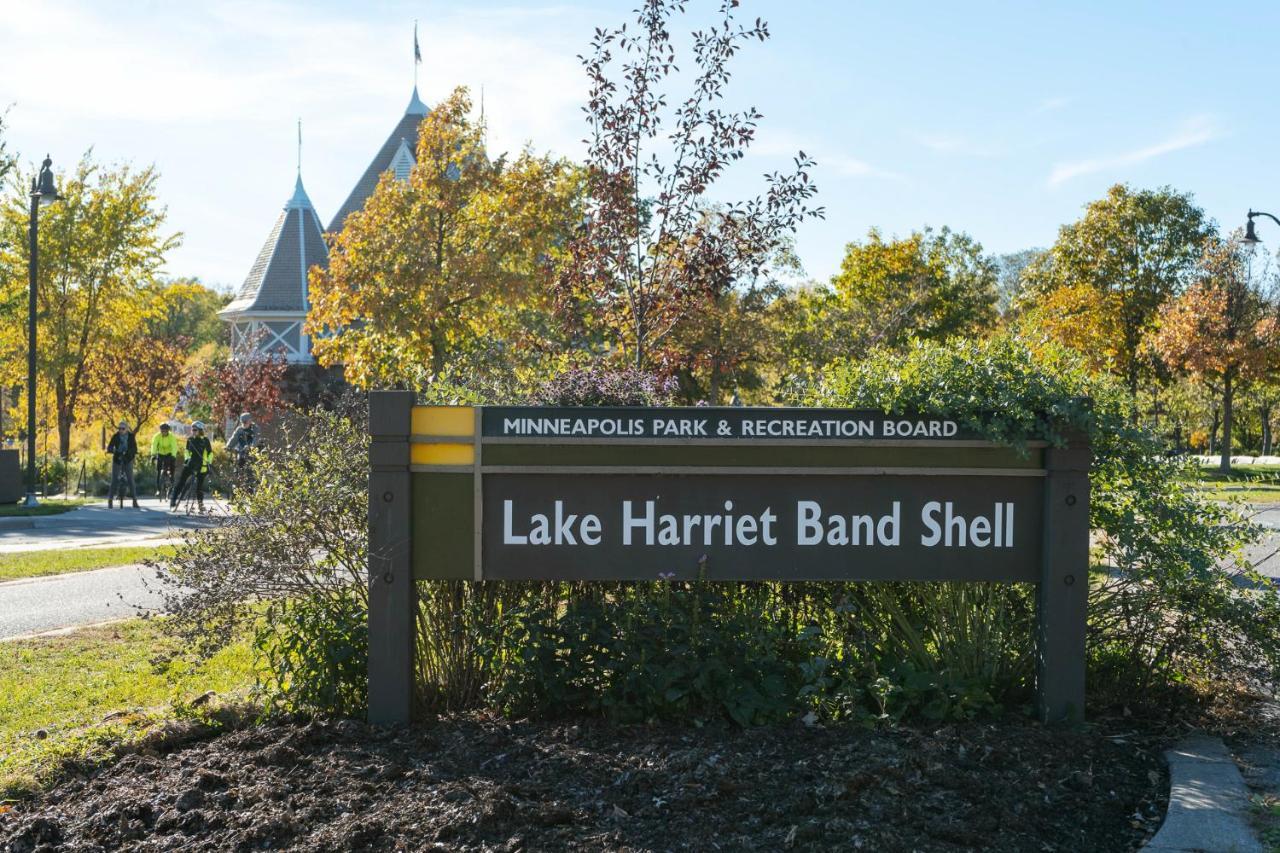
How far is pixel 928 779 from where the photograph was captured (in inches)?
170

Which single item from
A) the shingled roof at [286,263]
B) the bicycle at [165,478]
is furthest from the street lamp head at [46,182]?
the shingled roof at [286,263]

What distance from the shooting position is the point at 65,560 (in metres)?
14.5

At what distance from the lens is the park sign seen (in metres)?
5.22

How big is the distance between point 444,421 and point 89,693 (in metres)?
2.93

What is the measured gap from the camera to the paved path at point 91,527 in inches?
684

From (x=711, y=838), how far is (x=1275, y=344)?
37.4m

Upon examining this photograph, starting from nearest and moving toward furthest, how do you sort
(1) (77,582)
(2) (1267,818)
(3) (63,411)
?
(2) (1267,818) → (1) (77,582) → (3) (63,411)

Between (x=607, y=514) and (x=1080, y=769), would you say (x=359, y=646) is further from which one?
(x=1080, y=769)

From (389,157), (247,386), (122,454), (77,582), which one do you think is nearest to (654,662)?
(77,582)

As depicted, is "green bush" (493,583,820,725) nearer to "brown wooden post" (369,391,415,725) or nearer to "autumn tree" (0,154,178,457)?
"brown wooden post" (369,391,415,725)

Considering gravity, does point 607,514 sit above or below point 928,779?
above

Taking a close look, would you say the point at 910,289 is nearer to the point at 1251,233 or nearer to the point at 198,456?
the point at 1251,233

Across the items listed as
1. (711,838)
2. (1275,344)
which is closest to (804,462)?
(711,838)

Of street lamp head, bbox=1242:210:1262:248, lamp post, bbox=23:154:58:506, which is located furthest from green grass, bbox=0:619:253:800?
street lamp head, bbox=1242:210:1262:248
